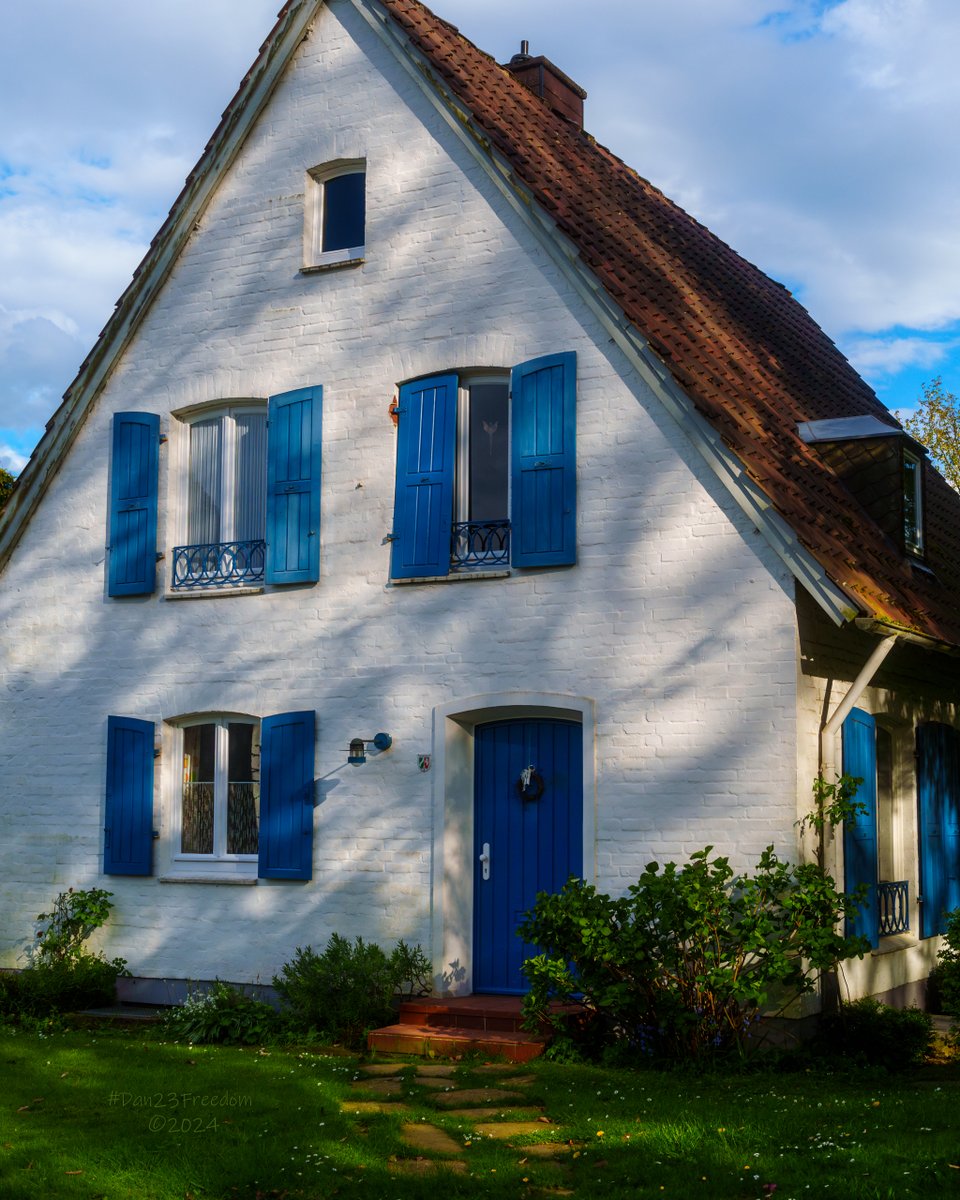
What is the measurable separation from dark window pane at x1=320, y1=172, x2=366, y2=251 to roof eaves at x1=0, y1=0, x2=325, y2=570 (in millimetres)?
1073

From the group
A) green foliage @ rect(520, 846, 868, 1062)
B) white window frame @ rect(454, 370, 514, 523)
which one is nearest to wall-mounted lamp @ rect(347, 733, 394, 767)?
white window frame @ rect(454, 370, 514, 523)

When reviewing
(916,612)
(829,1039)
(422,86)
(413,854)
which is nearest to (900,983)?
(829,1039)

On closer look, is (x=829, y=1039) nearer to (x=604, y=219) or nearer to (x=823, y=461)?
(x=823, y=461)

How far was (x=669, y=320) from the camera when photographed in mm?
12344

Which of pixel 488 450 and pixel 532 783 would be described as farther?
pixel 488 450

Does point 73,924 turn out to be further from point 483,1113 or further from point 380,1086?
point 483,1113

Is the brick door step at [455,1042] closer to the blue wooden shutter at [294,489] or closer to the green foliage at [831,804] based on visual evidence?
the green foliage at [831,804]

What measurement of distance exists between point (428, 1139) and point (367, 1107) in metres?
0.95

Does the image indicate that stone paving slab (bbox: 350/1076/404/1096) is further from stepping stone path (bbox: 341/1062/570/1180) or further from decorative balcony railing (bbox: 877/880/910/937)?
decorative balcony railing (bbox: 877/880/910/937)

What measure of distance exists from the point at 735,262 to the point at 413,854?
8.95 meters

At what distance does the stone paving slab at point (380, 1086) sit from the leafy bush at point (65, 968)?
4.27 m

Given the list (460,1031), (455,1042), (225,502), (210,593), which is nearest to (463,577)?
(210,593)

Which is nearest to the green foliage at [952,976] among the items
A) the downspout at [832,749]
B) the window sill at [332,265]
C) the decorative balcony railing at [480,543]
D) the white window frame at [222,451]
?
the downspout at [832,749]

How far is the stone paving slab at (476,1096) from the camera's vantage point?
28.8 feet
